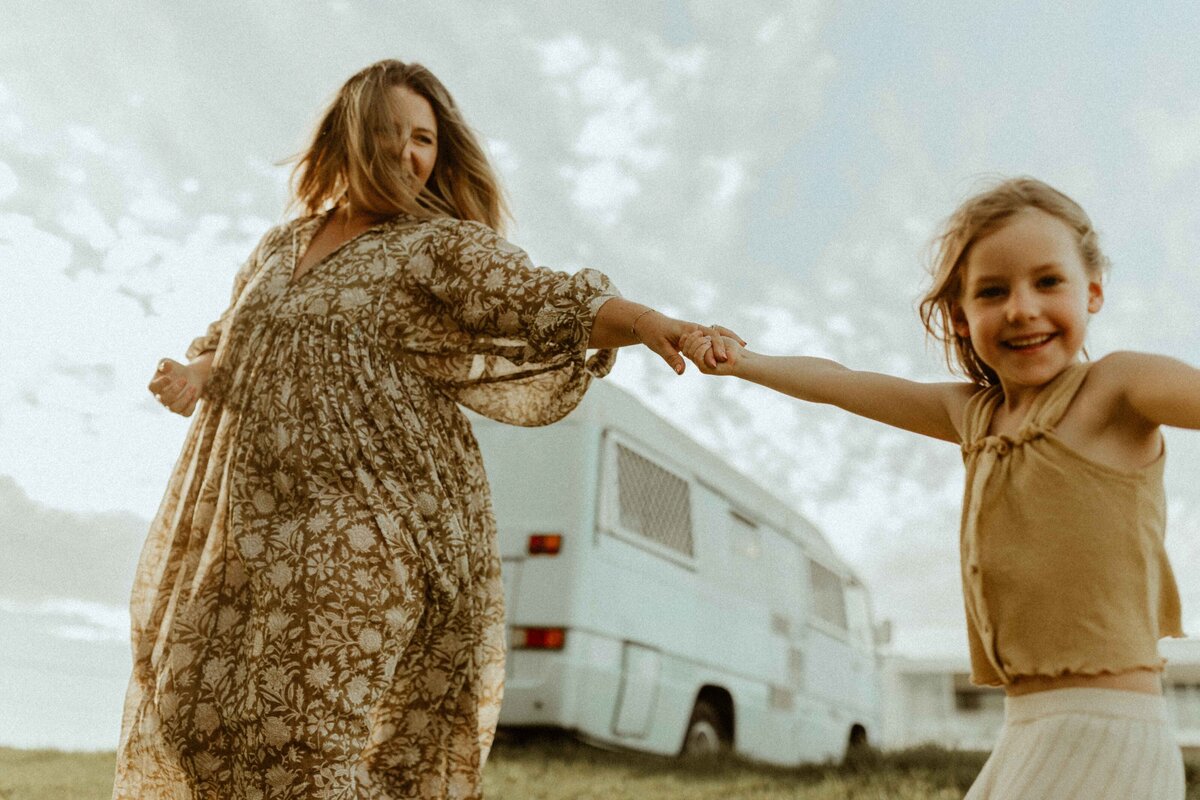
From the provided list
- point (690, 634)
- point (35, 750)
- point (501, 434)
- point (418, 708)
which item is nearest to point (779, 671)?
point (690, 634)

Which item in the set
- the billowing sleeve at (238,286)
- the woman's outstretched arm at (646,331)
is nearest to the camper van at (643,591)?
the billowing sleeve at (238,286)

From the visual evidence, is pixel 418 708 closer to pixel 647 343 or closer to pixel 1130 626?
pixel 647 343

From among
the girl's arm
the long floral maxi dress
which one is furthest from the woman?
the girl's arm

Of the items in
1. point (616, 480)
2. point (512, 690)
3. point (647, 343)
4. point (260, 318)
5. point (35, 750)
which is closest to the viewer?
point (647, 343)

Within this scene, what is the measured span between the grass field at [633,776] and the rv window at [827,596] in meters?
2.60

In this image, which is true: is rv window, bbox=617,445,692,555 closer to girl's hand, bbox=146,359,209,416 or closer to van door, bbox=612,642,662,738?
van door, bbox=612,642,662,738

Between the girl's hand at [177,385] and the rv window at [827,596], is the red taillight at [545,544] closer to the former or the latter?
the girl's hand at [177,385]

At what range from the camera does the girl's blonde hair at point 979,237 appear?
172cm

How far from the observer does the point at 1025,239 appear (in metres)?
1.67

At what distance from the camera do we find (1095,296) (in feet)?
5.70

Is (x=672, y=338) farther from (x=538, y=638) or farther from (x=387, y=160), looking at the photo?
(x=538, y=638)

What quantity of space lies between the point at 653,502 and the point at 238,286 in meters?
3.78

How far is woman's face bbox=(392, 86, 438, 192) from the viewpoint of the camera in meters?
2.53

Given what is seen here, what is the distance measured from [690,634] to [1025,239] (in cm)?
489
